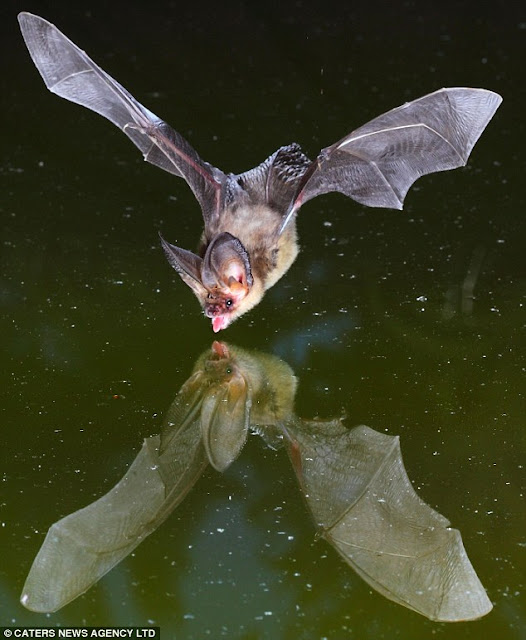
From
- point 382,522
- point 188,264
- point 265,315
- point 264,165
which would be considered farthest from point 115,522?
point 264,165

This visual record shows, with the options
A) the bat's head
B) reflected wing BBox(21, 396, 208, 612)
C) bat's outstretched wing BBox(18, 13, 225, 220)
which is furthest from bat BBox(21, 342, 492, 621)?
bat's outstretched wing BBox(18, 13, 225, 220)

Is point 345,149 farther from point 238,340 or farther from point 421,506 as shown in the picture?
point 421,506

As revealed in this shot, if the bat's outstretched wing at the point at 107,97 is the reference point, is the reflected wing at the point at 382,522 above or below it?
below

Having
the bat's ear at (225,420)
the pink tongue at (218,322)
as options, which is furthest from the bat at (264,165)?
the bat's ear at (225,420)

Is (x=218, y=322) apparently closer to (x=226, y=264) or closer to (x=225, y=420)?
(x=226, y=264)

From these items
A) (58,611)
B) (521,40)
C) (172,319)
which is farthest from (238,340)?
(521,40)

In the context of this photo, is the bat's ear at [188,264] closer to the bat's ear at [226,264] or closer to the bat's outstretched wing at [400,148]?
the bat's ear at [226,264]

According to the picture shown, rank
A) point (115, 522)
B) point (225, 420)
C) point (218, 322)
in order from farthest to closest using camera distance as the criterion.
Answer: point (218, 322) < point (225, 420) < point (115, 522)
